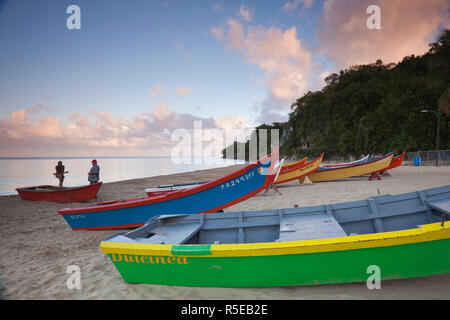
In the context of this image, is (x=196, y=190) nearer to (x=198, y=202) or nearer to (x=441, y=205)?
(x=198, y=202)

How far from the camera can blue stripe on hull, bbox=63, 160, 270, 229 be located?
6.32 meters

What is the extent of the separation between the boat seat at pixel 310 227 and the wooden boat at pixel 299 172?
985cm

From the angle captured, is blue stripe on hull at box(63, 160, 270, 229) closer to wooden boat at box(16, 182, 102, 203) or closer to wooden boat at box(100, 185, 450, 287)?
wooden boat at box(100, 185, 450, 287)

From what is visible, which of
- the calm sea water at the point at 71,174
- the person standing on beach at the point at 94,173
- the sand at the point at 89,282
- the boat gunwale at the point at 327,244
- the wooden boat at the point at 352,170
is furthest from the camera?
the calm sea water at the point at 71,174

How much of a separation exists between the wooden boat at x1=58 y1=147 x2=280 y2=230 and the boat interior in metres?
1.19

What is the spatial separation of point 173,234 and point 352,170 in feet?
49.1

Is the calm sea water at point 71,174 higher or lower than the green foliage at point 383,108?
lower

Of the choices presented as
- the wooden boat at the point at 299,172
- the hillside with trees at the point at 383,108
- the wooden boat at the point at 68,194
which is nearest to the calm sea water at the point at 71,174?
the wooden boat at the point at 68,194

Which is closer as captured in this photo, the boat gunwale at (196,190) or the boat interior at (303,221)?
the boat interior at (303,221)

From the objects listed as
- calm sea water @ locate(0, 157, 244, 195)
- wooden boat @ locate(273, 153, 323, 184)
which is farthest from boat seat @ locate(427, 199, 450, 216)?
calm sea water @ locate(0, 157, 244, 195)

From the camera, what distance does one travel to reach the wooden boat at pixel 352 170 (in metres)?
15.8

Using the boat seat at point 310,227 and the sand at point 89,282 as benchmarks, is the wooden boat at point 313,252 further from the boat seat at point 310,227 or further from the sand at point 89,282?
the sand at point 89,282
